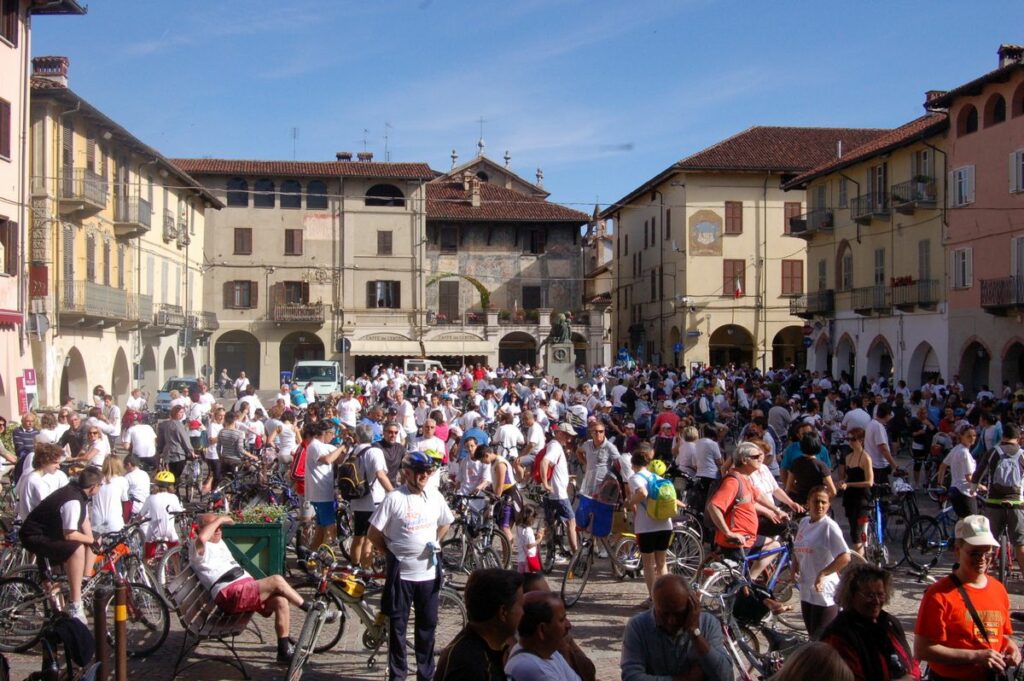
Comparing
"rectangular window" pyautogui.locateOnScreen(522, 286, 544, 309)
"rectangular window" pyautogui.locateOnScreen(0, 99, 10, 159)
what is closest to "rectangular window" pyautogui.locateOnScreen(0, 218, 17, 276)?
"rectangular window" pyautogui.locateOnScreen(0, 99, 10, 159)

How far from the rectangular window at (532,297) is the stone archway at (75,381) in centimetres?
2840

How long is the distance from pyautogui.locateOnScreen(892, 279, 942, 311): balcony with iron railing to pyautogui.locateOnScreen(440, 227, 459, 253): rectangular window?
2700 cm

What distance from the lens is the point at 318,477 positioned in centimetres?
1143

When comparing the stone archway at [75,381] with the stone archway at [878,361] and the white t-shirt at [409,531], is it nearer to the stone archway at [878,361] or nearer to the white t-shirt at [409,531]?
the stone archway at [878,361]

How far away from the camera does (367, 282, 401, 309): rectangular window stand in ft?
175

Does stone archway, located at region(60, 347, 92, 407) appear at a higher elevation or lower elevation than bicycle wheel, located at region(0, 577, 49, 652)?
higher

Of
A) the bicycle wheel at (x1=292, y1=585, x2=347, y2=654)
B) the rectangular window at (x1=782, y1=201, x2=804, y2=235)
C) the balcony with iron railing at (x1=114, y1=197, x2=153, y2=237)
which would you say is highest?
the rectangular window at (x1=782, y1=201, x2=804, y2=235)

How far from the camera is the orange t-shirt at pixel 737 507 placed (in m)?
8.96

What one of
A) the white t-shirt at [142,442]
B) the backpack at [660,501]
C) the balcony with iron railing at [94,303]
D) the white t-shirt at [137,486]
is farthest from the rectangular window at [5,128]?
the backpack at [660,501]

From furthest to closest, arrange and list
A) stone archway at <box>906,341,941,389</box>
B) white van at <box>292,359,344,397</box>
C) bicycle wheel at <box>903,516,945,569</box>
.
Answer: white van at <box>292,359,344,397</box> < stone archway at <box>906,341,941,389</box> < bicycle wheel at <box>903,516,945,569</box>

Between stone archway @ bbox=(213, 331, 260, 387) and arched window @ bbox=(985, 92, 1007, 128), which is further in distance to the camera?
stone archway @ bbox=(213, 331, 260, 387)

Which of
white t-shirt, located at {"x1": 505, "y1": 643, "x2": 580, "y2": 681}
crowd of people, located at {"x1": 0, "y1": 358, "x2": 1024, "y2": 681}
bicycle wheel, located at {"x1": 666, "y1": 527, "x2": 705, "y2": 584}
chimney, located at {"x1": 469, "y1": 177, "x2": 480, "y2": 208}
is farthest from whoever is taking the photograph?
chimney, located at {"x1": 469, "y1": 177, "x2": 480, "y2": 208}

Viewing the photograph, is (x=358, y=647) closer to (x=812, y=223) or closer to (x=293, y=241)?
(x=812, y=223)

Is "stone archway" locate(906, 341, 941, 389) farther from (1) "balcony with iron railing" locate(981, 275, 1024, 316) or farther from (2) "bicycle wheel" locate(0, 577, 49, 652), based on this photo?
(2) "bicycle wheel" locate(0, 577, 49, 652)
